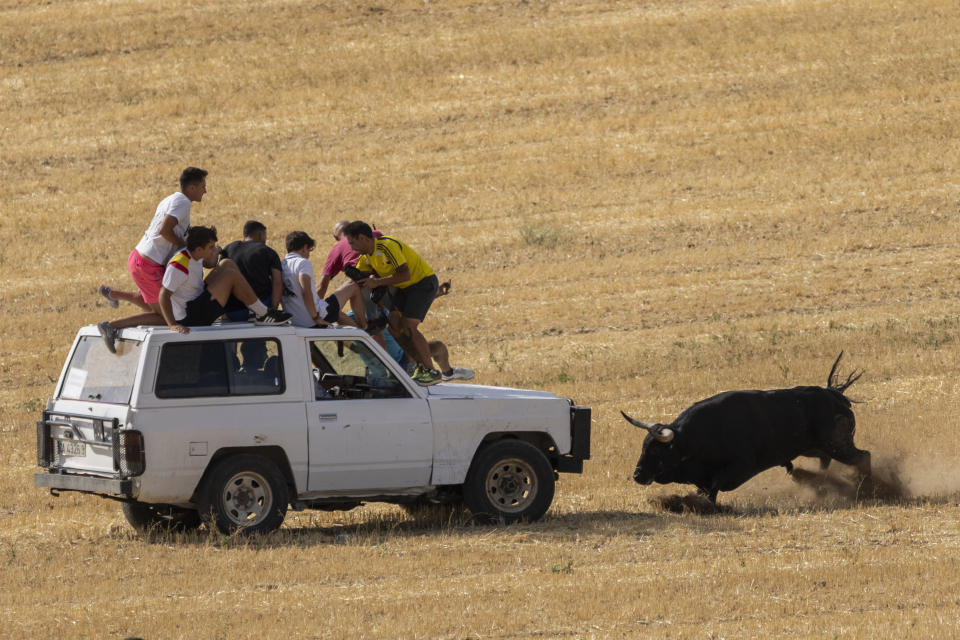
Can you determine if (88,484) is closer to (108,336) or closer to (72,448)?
(72,448)

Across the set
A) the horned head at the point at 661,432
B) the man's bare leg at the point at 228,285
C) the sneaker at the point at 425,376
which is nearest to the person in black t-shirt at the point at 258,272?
the man's bare leg at the point at 228,285

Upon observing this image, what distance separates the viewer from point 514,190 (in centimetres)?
3136

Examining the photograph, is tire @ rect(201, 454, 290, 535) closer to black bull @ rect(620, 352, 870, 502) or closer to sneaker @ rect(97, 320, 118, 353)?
sneaker @ rect(97, 320, 118, 353)

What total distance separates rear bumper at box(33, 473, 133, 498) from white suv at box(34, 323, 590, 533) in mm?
11

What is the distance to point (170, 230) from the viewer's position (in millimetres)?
12500

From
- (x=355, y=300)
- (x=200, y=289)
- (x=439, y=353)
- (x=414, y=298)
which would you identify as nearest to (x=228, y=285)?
(x=200, y=289)

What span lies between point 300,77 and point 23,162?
722 centimetres

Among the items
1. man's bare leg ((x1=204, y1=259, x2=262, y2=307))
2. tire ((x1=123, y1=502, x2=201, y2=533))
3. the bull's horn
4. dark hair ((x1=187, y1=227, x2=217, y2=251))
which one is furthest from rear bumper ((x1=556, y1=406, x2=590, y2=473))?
dark hair ((x1=187, y1=227, x2=217, y2=251))

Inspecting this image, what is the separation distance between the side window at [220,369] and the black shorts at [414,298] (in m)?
2.86

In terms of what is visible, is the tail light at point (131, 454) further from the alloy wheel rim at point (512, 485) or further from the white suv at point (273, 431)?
the alloy wheel rim at point (512, 485)

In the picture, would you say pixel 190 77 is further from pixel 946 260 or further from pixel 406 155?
pixel 946 260

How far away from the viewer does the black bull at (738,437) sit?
13234mm

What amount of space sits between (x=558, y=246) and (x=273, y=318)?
54.1 ft

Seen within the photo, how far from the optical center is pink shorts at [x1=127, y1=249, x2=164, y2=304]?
12.6 meters
